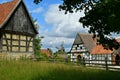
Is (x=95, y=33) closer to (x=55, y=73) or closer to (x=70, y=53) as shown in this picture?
(x=55, y=73)

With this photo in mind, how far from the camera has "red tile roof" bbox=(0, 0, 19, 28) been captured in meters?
38.2

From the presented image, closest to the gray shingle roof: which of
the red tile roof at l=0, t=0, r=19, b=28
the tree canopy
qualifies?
the red tile roof at l=0, t=0, r=19, b=28

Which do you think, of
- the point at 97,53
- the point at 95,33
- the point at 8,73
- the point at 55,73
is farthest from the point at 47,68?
the point at 97,53

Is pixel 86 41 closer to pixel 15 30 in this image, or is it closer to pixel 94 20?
pixel 15 30

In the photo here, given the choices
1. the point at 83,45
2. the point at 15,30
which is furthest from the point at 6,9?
the point at 83,45

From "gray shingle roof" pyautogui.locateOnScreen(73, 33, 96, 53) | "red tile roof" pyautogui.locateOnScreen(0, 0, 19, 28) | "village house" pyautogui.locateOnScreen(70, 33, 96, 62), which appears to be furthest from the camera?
"gray shingle roof" pyautogui.locateOnScreen(73, 33, 96, 53)

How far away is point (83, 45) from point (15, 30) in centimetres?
3847

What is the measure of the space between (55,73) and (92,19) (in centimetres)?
452

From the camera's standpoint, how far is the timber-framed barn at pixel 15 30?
37938 millimetres

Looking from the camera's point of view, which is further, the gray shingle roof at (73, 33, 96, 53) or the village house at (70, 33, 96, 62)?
the gray shingle roof at (73, 33, 96, 53)

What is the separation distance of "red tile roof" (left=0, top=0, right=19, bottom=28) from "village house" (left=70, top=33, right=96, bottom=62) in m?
36.9

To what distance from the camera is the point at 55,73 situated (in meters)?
19.1

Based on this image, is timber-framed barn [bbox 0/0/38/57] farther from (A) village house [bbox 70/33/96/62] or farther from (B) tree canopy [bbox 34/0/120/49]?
(A) village house [bbox 70/33/96/62]

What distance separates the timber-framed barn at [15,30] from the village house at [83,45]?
34.1 metres
